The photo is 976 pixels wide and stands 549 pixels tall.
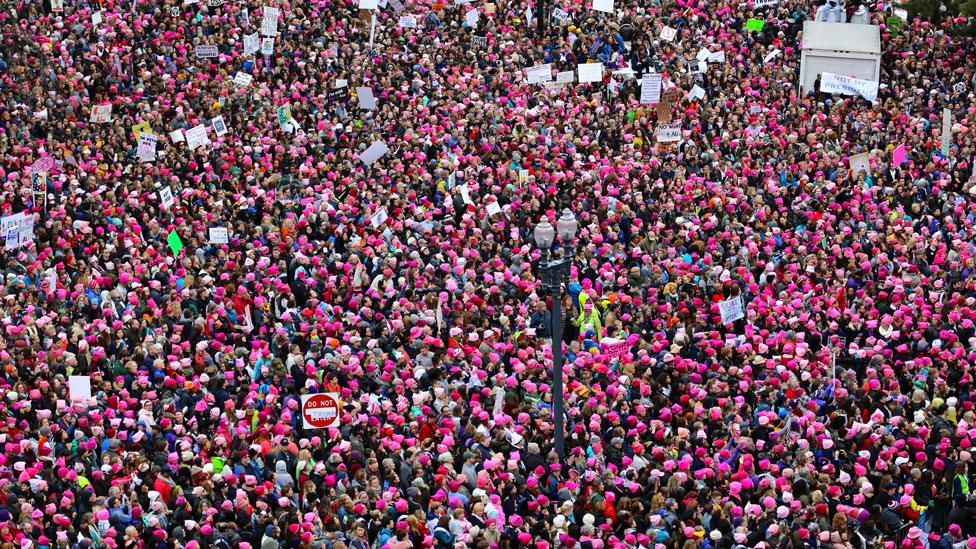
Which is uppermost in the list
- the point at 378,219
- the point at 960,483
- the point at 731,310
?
the point at 378,219

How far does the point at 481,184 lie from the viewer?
3334cm

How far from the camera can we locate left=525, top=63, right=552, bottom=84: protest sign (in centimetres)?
3759

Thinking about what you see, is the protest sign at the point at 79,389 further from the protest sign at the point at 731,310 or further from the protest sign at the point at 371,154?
the protest sign at the point at 371,154

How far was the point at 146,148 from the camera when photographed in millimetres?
34000

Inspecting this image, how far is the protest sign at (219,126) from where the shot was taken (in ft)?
114

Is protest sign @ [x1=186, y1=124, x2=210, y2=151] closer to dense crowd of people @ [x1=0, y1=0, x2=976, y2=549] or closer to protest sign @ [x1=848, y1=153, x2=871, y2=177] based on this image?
dense crowd of people @ [x1=0, y1=0, x2=976, y2=549]

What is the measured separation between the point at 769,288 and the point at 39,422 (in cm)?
1120

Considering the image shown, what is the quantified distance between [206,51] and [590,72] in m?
7.71

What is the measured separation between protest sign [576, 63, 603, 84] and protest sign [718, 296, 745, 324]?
10.8 meters

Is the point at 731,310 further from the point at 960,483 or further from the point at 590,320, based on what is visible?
the point at 960,483

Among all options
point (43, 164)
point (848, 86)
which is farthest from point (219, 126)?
point (848, 86)

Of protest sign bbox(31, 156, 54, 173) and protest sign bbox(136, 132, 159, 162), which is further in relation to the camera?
protest sign bbox(136, 132, 159, 162)

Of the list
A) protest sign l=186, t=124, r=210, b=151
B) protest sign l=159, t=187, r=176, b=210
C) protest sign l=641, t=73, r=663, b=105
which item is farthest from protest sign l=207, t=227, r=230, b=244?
protest sign l=641, t=73, r=663, b=105

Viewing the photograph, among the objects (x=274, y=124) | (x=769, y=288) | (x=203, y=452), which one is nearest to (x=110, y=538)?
(x=203, y=452)
